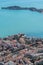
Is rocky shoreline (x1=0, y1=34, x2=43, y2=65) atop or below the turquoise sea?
below

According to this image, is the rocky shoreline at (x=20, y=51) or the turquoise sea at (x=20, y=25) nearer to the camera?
the rocky shoreline at (x=20, y=51)

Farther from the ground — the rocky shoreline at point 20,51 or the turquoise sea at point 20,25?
the turquoise sea at point 20,25

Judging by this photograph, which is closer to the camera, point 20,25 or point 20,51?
point 20,51

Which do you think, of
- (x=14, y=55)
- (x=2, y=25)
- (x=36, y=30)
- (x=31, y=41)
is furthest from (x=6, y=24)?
(x=14, y=55)

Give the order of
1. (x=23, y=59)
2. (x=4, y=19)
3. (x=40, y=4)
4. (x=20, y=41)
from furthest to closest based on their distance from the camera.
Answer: (x=40, y=4) < (x=4, y=19) < (x=20, y=41) < (x=23, y=59)

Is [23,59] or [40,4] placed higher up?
[40,4]

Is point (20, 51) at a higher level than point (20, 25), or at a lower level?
lower

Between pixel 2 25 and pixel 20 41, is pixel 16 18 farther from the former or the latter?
pixel 20 41

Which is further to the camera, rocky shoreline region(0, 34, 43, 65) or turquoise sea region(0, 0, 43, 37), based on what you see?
turquoise sea region(0, 0, 43, 37)
